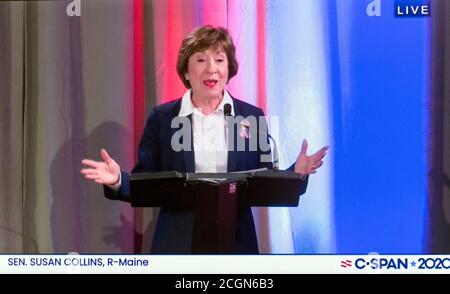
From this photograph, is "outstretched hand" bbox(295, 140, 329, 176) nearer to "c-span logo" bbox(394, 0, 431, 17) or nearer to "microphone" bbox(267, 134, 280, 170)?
"microphone" bbox(267, 134, 280, 170)

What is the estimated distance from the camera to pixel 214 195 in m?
1.20

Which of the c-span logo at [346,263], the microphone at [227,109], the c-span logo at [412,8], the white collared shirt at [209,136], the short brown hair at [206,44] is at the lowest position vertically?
the c-span logo at [346,263]

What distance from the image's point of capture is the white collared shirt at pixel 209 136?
121 cm

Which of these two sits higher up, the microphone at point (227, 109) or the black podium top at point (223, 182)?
the microphone at point (227, 109)

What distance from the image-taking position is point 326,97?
4.00 ft

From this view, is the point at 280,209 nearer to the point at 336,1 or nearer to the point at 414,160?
the point at 414,160

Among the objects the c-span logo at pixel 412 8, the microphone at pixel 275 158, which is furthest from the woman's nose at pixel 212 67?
the c-span logo at pixel 412 8

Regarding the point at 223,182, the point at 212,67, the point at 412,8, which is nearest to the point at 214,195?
the point at 223,182

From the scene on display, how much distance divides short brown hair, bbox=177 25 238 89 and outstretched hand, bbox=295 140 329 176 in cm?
22

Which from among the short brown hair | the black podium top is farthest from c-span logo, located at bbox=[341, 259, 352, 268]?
the short brown hair

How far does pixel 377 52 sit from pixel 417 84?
0.11 metres

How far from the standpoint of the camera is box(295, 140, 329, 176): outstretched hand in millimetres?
1213

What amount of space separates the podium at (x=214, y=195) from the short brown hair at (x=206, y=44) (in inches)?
8.4

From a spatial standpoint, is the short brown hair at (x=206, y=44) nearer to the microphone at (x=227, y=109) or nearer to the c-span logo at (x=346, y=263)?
the microphone at (x=227, y=109)
